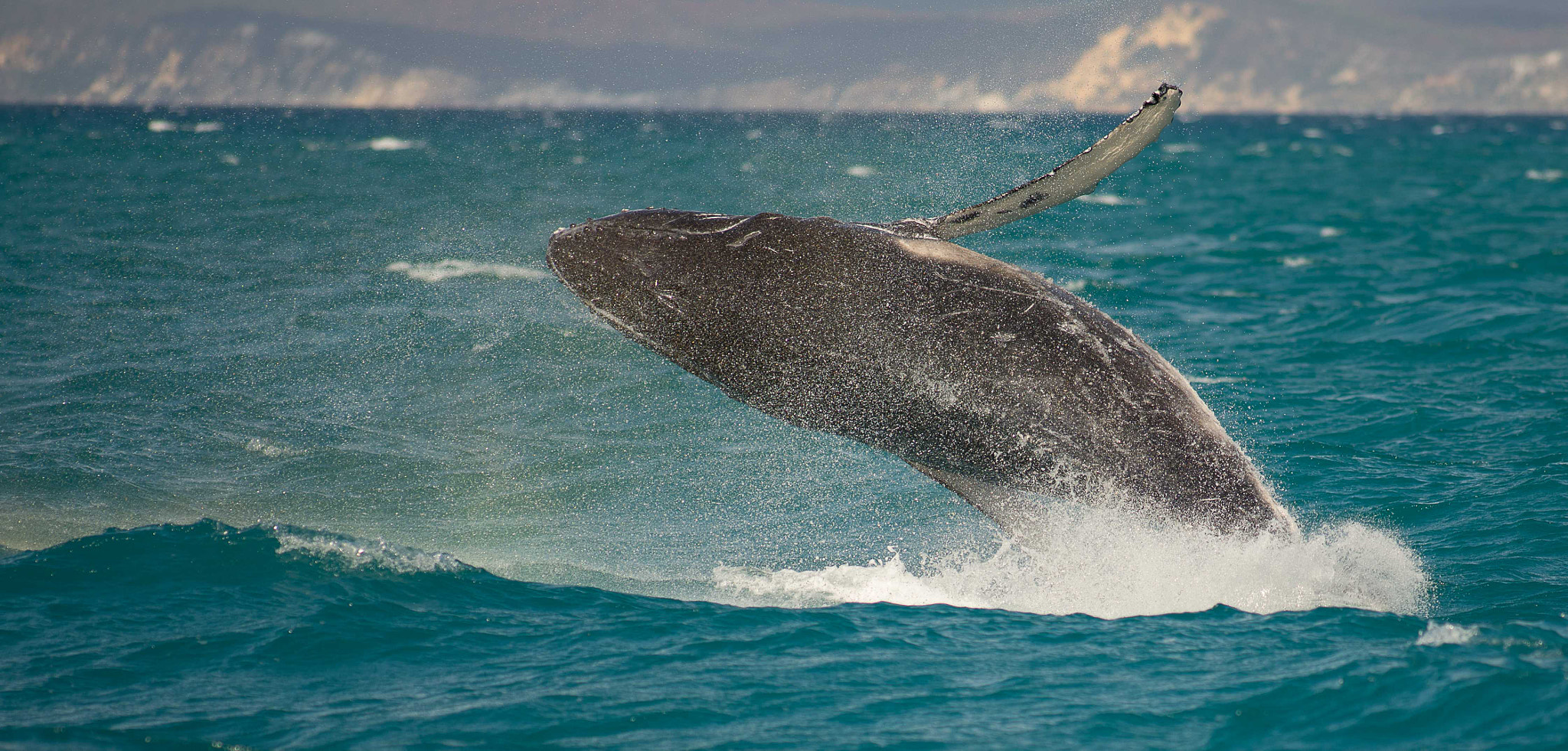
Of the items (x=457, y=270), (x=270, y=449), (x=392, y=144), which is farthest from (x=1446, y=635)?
(x=392, y=144)

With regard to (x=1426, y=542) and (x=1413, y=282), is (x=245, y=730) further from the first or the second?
(x=1413, y=282)

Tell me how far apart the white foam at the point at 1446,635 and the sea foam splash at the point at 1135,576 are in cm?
46

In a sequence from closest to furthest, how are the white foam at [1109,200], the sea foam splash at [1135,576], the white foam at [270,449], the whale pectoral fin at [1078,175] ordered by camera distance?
the whale pectoral fin at [1078,175], the sea foam splash at [1135,576], the white foam at [270,449], the white foam at [1109,200]

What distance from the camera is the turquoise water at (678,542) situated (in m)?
7.02

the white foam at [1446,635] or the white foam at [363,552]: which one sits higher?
the white foam at [1446,635]

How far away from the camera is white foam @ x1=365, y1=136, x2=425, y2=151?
320 ft

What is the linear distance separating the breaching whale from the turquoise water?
0.64 metres

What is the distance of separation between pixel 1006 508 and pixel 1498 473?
6.08 m

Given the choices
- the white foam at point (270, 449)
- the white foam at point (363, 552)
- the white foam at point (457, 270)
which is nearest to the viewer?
the white foam at point (363, 552)

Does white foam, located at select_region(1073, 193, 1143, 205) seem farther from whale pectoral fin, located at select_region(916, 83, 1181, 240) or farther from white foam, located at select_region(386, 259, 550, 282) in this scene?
whale pectoral fin, located at select_region(916, 83, 1181, 240)

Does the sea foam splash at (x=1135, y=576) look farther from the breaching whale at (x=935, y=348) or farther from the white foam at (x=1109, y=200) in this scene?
the white foam at (x=1109, y=200)

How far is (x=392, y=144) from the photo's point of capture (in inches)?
4178

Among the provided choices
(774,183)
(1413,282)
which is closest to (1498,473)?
(1413,282)

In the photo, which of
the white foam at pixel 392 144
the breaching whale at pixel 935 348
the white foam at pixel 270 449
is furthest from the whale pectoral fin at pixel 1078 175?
the white foam at pixel 392 144
